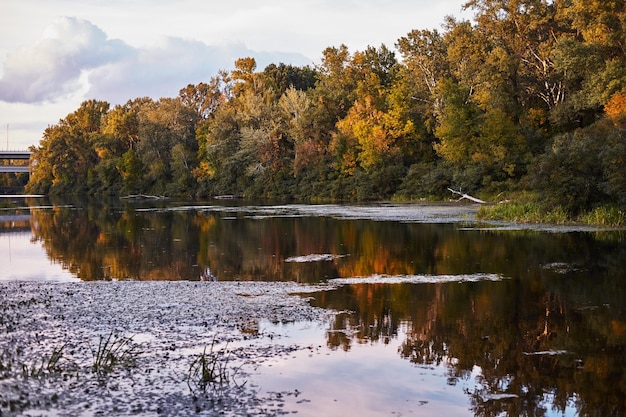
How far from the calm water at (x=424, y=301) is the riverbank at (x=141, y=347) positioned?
65cm

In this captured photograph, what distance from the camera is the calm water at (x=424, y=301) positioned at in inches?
381

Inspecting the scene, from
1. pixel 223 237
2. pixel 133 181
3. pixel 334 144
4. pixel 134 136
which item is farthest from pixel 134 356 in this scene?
pixel 134 136

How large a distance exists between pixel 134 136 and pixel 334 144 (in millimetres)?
58364

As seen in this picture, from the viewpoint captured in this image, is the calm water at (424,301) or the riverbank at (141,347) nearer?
the riverbank at (141,347)

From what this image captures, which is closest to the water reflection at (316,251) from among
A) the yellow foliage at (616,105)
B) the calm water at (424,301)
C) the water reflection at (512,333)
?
the calm water at (424,301)

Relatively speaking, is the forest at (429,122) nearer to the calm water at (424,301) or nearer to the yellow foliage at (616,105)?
the yellow foliage at (616,105)

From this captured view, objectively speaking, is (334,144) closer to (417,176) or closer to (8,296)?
(417,176)

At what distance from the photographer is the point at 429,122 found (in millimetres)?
73062

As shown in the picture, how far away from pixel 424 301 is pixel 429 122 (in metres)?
58.7

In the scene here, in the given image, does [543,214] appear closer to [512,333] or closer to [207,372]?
[512,333]

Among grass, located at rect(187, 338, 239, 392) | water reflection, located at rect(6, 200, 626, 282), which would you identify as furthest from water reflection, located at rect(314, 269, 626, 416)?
water reflection, located at rect(6, 200, 626, 282)

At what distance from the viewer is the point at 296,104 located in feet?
292

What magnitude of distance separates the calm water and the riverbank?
65cm

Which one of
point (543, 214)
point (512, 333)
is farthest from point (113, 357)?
point (543, 214)
